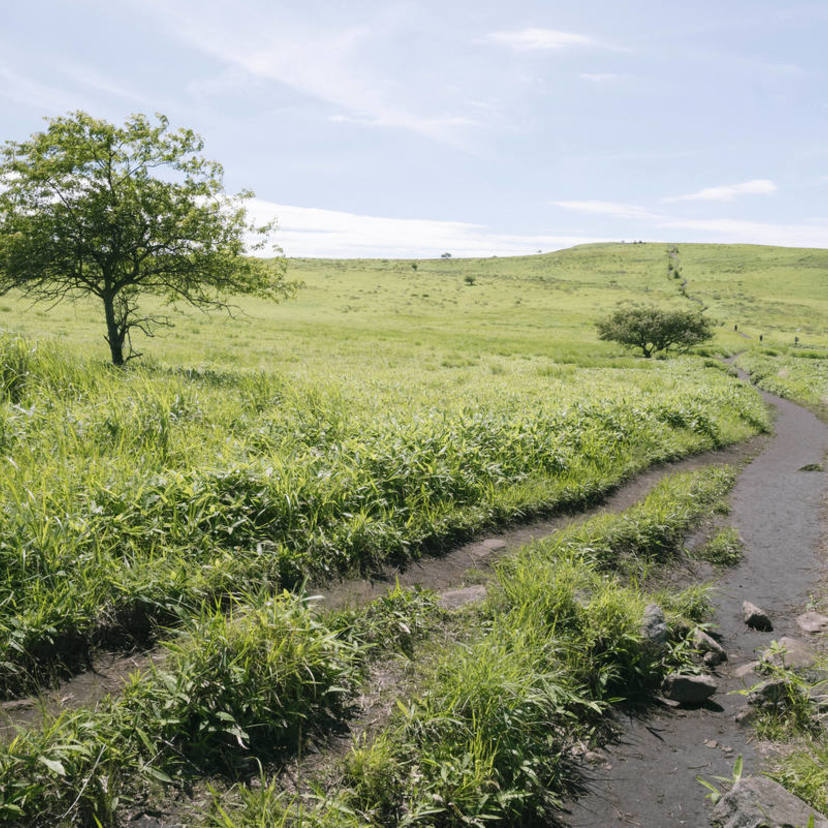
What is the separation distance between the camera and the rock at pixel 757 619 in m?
6.45

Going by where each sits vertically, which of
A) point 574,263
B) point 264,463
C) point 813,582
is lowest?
point 813,582

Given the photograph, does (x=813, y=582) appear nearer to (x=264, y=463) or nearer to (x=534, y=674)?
(x=534, y=674)

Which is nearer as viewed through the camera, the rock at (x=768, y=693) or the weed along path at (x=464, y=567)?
the rock at (x=768, y=693)

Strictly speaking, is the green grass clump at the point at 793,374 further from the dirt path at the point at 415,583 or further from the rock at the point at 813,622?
the rock at the point at 813,622

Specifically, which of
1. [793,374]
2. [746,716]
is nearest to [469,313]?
[793,374]

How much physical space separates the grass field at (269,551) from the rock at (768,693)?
855 millimetres

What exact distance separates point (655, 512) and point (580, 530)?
1873 millimetres

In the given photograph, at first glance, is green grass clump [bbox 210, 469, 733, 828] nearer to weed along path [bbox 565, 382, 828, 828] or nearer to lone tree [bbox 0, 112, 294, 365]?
weed along path [bbox 565, 382, 828, 828]

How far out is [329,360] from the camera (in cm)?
2750

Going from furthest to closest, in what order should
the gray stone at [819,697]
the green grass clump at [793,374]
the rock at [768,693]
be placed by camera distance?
1. the green grass clump at [793,374]
2. the rock at [768,693]
3. the gray stone at [819,697]

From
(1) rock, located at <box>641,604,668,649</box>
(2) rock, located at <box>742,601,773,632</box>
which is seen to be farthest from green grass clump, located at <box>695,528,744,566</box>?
(1) rock, located at <box>641,604,668,649</box>

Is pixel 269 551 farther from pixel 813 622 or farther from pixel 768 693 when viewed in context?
pixel 813 622

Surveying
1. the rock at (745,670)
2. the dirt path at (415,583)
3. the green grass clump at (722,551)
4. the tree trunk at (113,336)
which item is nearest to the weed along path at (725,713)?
the rock at (745,670)

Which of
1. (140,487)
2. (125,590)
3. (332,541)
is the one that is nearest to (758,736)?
(332,541)
